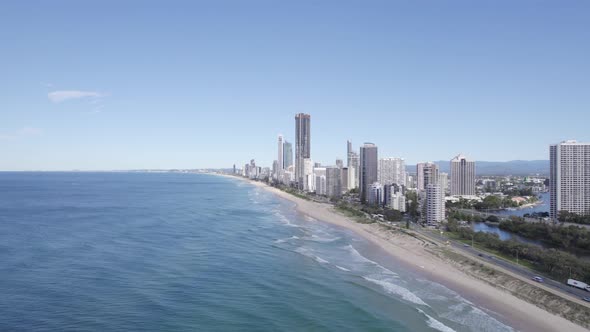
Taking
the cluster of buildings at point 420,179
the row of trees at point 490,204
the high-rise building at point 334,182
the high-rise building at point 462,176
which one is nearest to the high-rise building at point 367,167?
the cluster of buildings at point 420,179

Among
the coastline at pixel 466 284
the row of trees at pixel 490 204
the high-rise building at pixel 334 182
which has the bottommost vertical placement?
the row of trees at pixel 490 204

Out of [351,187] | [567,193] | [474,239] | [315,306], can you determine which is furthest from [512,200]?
[315,306]

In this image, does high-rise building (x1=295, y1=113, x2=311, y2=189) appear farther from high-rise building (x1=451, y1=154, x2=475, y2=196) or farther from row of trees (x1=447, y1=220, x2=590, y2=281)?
row of trees (x1=447, y1=220, x2=590, y2=281)

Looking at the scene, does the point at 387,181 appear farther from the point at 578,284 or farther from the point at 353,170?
the point at 578,284

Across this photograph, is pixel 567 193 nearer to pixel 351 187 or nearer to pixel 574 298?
pixel 574 298

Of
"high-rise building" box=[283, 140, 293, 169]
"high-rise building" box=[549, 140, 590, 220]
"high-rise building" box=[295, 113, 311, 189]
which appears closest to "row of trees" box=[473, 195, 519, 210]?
"high-rise building" box=[549, 140, 590, 220]

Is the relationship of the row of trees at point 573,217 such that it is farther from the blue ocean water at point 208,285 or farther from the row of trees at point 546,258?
the blue ocean water at point 208,285

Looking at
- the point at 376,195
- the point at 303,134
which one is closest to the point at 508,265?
the point at 376,195
